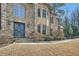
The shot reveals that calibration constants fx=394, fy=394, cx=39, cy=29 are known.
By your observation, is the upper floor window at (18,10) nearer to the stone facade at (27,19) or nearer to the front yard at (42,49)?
the stone facade at (27,19)

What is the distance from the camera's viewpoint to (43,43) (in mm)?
7938

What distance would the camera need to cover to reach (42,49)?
25.9 ft

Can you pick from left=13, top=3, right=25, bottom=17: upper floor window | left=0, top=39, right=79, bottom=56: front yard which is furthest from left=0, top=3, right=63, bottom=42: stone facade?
left=0, top=39, right=79, bottom=56: front yard

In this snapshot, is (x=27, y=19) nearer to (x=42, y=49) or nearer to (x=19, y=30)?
(x=19, y=30)

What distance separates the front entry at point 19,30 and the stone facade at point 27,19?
0.06 m

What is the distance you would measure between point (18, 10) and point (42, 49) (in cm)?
92

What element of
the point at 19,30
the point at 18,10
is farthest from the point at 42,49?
the point at 18,10

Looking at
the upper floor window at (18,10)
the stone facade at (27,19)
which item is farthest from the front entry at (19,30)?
the upper floor window at (18,10)

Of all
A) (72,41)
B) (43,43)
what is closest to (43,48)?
(43,43)

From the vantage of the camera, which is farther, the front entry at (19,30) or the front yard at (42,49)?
the front entry at (19,30)

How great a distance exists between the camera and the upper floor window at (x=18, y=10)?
7895 mm

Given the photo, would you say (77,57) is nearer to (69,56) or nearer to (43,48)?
(69,56)

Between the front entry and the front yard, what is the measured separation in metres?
0.18

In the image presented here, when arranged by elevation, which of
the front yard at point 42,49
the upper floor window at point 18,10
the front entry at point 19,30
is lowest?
the front yard at point 42,49
